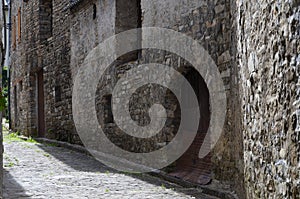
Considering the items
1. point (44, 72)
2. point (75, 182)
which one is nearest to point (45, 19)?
point (44, 72)

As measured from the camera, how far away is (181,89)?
26.5ft

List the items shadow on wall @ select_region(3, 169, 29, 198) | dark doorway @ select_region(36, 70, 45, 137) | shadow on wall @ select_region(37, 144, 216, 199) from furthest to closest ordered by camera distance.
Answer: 1. dark doorway @ select_region(36, 70, 45, 137)
2. shadow on wall @ select_region(37, 144, 216, 199)
3. shadow on wall @ select_region(3, 169, 29, 198)

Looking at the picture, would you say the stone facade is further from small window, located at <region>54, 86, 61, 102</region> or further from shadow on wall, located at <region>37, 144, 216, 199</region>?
shadow on wall, located at <region>37, 144, 216, 199</region>

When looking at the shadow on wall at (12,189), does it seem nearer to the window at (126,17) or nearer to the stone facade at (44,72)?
the window at (126,17)

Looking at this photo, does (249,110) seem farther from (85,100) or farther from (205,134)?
(85,100)

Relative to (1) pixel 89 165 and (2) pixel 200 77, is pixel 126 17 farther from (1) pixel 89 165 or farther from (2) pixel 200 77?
(2) pixel 200 77

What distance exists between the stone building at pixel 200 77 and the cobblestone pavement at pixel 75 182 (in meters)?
0.61

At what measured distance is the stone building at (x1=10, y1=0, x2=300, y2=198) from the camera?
3.13m

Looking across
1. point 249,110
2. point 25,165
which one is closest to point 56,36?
point 25,165

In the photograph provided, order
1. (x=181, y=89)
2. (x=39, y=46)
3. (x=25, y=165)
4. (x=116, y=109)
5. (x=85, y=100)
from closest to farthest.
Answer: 1. (x=181, y=89)
2. (x=25, y=165)
3. (x=116, y=109)
4. (x=85, y=100)
5. (x=39, y=46)

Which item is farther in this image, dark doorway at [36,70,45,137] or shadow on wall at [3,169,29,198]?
dark doorway at [36,70,45,137]

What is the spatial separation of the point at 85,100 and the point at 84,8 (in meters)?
2.32

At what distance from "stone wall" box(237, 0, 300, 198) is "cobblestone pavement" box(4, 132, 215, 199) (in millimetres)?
2009

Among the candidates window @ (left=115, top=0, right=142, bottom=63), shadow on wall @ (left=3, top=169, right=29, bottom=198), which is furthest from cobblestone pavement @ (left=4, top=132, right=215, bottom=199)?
window @ (left=115, top=0, right=142, bottom=63)
